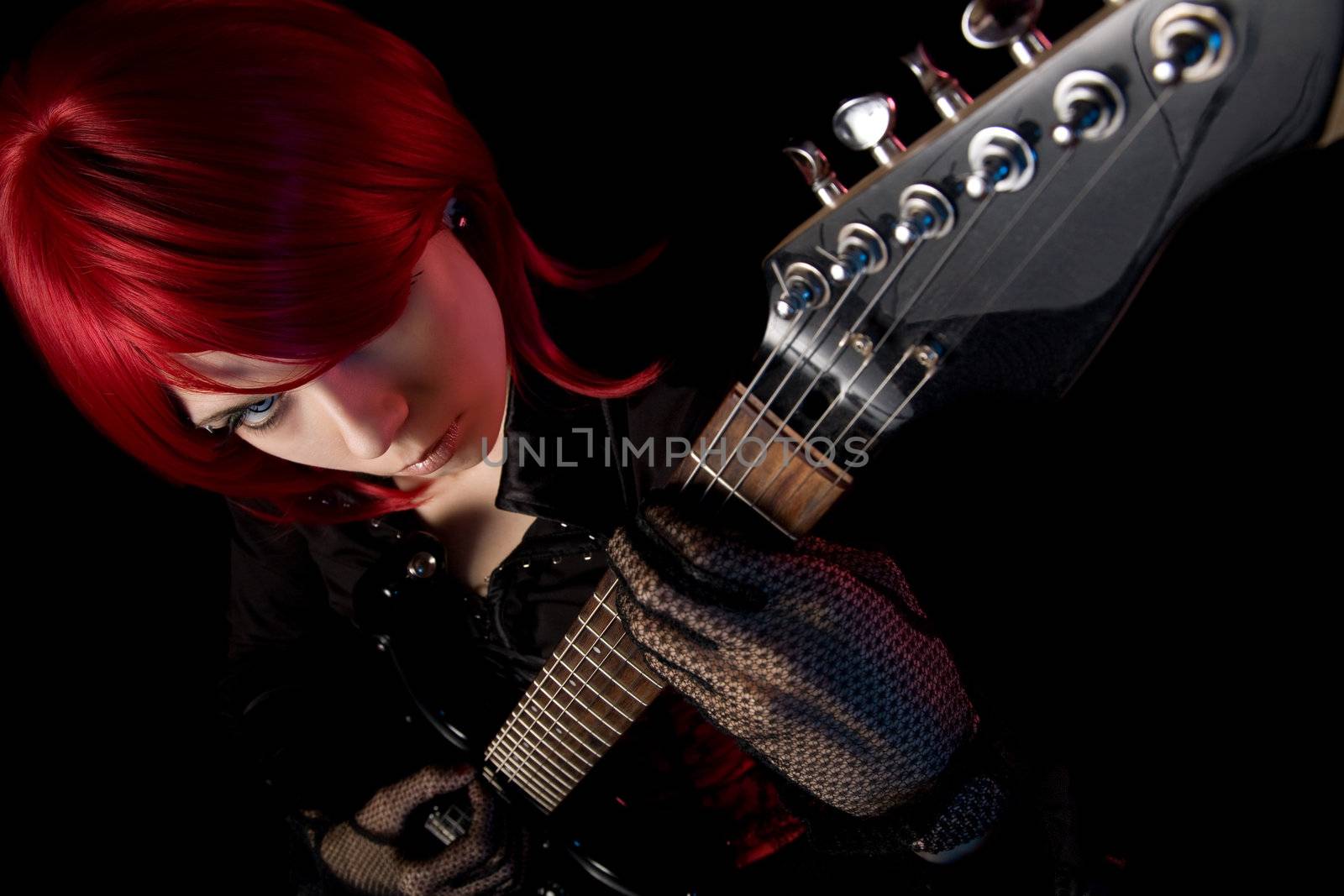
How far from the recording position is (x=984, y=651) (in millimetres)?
746

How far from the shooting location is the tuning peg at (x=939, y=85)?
38 centimetres

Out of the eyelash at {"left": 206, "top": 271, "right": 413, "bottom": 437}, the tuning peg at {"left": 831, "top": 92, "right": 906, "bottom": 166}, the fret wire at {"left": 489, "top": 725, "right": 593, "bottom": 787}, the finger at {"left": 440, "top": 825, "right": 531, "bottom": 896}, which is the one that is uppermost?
the tuning peg at {"left": 831, "top": 92, "right": 906, "bottom": 166}

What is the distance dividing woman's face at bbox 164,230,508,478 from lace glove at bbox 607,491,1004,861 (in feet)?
0.80

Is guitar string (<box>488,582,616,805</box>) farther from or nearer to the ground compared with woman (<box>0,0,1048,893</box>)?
nearer to the ground

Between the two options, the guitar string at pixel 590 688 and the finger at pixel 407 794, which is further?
the finger at pixel 407 794

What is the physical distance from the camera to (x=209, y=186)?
0.51m

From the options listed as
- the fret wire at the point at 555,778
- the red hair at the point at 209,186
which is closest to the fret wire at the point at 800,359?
the red hair at the point at 209,186

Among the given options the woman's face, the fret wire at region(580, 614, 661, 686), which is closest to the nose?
the woman's face

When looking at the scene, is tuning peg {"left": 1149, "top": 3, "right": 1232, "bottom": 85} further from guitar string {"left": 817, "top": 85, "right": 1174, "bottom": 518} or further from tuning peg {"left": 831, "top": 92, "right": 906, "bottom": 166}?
tuning peg {"left": 831, "top": 92, "right": 906, "bottom": 166}

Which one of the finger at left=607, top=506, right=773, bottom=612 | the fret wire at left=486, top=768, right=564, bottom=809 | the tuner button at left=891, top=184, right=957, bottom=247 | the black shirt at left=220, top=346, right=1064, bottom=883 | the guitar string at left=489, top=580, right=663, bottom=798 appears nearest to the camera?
the tuner button at left=891, top=184, right=957, bottom=247

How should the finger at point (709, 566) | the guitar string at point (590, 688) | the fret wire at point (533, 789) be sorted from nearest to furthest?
the finger at point (709, 566)
the guitar string at point (590, 688)
the fret wire at point (533, 789)

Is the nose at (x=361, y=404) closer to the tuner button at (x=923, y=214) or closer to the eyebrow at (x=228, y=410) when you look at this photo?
the eyebrow at (x=228, y=410)

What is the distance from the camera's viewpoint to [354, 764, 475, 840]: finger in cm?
105

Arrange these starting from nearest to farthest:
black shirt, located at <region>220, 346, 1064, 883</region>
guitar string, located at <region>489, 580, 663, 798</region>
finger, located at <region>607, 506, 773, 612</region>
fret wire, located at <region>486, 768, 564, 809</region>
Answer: finger, located at <region>607, 506, 773, 612</region>
guitar string, located at <region>489, 580, 663, 798</region>
black shirt, located at <region>220, 346, 1064, 883</region>
fret wire, located at <region>486, 768, 564, 809</region>
